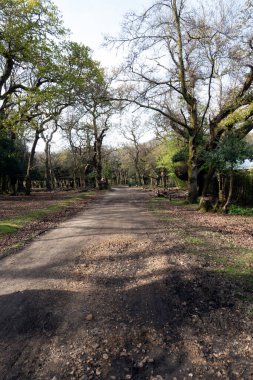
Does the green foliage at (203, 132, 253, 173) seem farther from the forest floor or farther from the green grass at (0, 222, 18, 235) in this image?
the green grass at (0, 222, 18, 235)

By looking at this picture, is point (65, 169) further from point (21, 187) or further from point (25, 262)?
point (25, 262)

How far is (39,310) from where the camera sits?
402cm

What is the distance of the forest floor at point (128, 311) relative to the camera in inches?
114

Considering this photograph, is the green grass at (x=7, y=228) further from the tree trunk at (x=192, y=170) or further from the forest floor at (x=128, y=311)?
the tree trunk at (x=192, y=170)

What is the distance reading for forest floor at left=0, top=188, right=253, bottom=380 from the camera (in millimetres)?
2902

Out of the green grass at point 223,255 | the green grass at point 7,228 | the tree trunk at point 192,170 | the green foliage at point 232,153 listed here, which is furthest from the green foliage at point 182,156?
the green grass at point 7,228

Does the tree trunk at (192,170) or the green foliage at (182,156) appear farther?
the green foliage at (182,156)

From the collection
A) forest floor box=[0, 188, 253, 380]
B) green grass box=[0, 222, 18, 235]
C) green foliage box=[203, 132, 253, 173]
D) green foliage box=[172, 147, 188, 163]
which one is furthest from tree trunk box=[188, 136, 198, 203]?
green grass box=[0, 222, 18, 235]

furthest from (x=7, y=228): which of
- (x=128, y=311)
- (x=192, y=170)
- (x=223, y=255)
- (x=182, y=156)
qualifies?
(x=182, y=156)

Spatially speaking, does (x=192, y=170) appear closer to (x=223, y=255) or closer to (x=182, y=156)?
(x=182, y=156)

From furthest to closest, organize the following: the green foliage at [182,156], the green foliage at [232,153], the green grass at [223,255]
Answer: the green foliage at [182,156] → the green foliage at [232,153] → the green grass at [223,255]

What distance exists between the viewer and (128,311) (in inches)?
156

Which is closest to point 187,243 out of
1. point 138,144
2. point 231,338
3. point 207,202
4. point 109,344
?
point 231,338

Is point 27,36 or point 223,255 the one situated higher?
point 27,36
